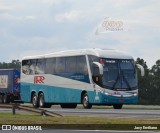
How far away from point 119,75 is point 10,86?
18.4 metres

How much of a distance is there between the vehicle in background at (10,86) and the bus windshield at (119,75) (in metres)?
17.3

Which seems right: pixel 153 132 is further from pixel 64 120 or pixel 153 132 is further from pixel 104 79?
pixel 104 79

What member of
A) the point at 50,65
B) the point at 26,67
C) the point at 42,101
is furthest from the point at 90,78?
the point at 26,67

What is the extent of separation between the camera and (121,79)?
126 ft

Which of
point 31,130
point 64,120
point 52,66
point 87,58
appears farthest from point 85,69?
point 31,130

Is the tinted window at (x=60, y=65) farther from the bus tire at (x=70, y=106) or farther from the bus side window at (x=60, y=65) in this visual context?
the bus tire at (x=70, y=106)

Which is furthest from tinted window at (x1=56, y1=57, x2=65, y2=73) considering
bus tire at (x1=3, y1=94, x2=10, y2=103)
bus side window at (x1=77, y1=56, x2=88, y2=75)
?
bus tire at (x1=3, y1=94, x2=10, y2=103)

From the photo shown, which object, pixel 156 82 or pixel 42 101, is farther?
pixel 156 82

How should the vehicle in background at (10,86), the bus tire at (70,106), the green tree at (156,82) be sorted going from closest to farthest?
the bus tire at (70,106), the vehicle in background at (10,86), the green tree at (156,82)

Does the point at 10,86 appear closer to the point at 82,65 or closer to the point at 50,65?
the point at 50,65

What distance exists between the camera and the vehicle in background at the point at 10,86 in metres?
54.6

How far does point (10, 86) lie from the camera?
54938 mm

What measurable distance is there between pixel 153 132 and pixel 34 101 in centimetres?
2628

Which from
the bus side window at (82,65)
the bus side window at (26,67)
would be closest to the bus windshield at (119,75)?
the bus side window at (82,65)
